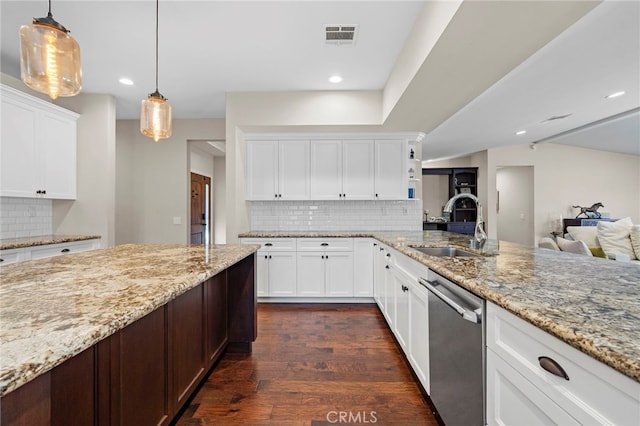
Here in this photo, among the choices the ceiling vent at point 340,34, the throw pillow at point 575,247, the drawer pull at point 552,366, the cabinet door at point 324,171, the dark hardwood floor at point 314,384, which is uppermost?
the ceiling vent at point 340,34

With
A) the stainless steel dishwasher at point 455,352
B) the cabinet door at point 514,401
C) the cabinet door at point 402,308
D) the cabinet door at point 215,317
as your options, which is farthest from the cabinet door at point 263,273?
the cabinet door at point 514,401

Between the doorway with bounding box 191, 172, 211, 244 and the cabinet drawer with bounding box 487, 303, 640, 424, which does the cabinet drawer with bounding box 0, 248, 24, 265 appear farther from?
the cabinet drawer with bounding box 487, 303, 640, 424

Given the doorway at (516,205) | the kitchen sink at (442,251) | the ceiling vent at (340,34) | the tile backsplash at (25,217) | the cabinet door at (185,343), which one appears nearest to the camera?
the cabinet door at (185,343)

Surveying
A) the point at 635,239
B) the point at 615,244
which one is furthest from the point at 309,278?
the point at 635,239

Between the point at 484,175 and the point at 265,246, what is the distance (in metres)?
5.94

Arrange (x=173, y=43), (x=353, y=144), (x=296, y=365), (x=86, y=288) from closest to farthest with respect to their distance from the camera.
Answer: (x=86, y=288) → (x=296, y=365) → (x=173, y=43) → (x=353, y=144)

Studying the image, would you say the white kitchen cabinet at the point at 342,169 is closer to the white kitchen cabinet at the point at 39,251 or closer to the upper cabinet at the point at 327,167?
the upper cabinet at the point at 327,167

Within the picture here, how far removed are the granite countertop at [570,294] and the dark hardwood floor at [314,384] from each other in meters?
0.93

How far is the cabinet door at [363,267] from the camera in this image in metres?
3.54

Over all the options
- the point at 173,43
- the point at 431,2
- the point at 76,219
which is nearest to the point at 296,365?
the point at 431,2

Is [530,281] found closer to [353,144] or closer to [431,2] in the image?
[431,2]

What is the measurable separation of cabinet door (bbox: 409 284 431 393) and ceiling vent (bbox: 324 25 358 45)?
2.12 meters

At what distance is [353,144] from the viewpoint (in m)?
3.96

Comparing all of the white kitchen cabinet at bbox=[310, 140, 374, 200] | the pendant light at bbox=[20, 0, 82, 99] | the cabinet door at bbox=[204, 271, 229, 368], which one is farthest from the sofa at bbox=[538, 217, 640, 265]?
the pendant light at bbox=[20, 0, 82, 99]
